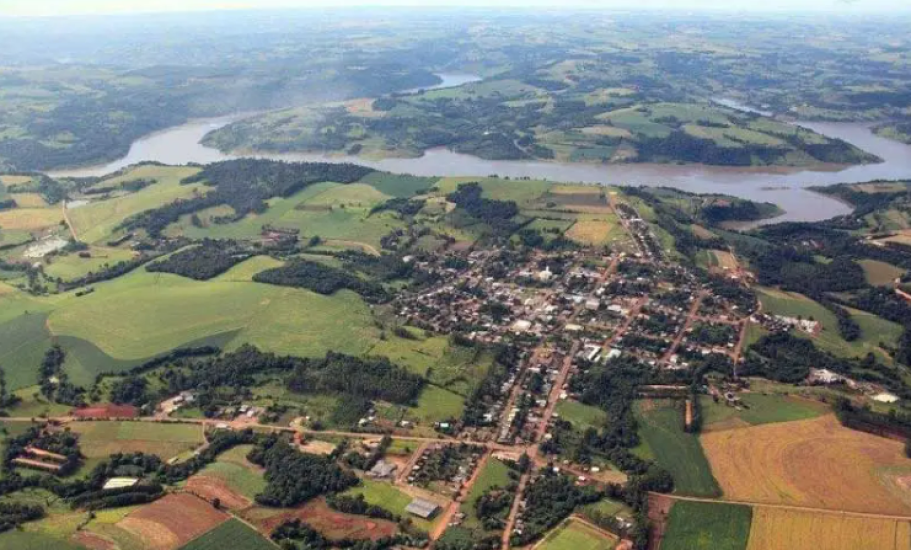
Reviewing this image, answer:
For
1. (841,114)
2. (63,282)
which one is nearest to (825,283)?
(63,282)

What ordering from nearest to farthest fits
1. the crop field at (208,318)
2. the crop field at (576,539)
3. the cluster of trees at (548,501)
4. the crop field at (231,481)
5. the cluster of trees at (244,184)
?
the crop field at (576,539), the cluster of trees at (548,501), the crop field at (231,481), the crop field at (208,318), the cluster of trees at (244,184)

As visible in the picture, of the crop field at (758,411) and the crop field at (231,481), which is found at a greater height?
the crop field at (758,411)

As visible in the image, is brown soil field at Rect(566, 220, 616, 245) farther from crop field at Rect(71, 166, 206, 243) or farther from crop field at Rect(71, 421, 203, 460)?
crop field at Rect(71, 166, 206, 243)

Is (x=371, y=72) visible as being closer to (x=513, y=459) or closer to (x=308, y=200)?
(x=308, y=200)

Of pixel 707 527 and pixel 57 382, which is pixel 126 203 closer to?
pixel 57 382

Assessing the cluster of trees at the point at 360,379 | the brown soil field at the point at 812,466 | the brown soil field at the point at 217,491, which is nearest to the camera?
the brown soil field at the point at 812,466

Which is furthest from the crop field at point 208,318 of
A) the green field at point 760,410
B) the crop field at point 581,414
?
the green field at point 760,410

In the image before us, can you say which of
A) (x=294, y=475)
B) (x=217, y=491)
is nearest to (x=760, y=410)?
(x=294, y=475)

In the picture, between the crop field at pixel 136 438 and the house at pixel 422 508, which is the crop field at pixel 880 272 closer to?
the house at pixel 422 508
